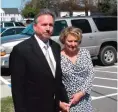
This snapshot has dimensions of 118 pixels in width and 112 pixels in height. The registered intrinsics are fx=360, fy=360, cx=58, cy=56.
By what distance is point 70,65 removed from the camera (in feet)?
11.1

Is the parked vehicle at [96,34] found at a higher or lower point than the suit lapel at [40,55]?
lower

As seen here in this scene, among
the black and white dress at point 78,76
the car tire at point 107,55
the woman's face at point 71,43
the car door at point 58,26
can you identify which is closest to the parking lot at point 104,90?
the car tire at point 107,55

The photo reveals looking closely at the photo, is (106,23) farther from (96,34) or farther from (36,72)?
(36,72)

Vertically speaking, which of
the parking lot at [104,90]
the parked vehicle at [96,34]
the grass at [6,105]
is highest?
the parked vehicle at [96,34]

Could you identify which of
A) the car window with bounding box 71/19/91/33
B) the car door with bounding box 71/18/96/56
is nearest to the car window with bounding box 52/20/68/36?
the car door with bounding box 71/18/96/56

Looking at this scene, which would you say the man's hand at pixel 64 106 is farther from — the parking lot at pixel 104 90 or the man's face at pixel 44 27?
the parking lot at pixel 104 90

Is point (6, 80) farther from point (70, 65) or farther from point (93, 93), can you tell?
point (70, 65)

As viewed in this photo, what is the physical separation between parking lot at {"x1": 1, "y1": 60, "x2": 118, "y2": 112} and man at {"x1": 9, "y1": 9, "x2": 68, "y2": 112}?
3886mm

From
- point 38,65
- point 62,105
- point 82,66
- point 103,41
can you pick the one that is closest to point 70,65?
point 82,66

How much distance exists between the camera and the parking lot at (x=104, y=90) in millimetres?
6973

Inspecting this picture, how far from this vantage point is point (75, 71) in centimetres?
338

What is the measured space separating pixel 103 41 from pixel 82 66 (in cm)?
912

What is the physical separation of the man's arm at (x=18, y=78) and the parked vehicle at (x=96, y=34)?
8.55 metres

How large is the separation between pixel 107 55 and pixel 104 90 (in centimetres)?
420
